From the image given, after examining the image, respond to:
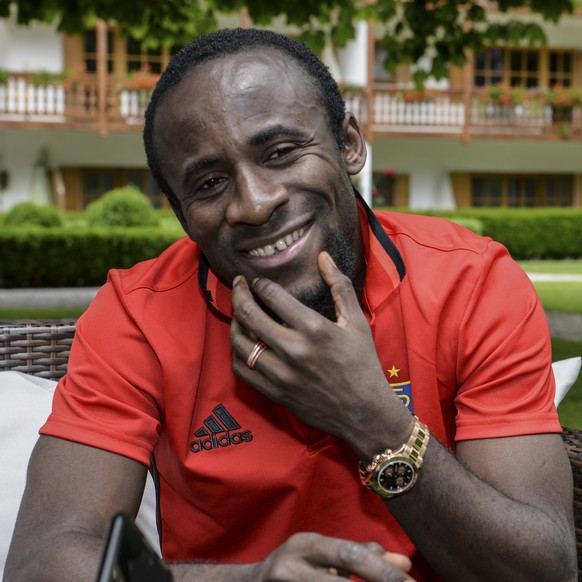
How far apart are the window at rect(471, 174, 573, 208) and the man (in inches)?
851

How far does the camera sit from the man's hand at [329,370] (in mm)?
1467

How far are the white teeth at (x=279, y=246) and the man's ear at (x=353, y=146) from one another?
31 centimetres

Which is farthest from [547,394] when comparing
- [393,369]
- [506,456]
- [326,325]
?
[326,325]

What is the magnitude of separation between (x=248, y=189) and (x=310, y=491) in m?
0.63

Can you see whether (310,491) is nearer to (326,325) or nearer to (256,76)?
(326,325)

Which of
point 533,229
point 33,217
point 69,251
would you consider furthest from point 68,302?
point 533,229

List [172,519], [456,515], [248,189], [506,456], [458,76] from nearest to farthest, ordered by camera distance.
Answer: [456,515] → [506,456] → [248,189] → [172,519] → [458,76]

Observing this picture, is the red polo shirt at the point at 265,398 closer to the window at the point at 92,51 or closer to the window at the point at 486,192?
the window at the point at 92,51

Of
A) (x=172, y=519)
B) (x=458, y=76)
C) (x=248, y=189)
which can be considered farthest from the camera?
(x=458, y=76)

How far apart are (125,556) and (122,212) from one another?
46.7ft

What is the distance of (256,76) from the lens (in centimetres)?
171

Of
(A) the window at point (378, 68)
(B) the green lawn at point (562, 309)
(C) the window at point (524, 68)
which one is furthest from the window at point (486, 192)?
(B) the green lawn at point (562, 309)

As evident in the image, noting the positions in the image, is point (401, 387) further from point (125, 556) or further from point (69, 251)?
point (69, 251)

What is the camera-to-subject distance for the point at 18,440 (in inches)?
86.0
